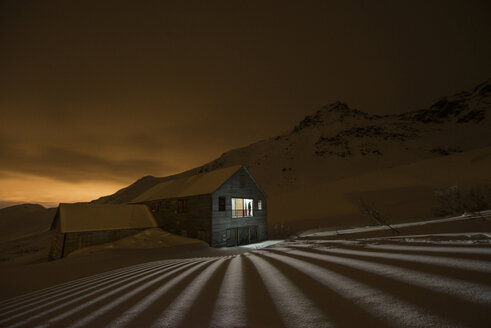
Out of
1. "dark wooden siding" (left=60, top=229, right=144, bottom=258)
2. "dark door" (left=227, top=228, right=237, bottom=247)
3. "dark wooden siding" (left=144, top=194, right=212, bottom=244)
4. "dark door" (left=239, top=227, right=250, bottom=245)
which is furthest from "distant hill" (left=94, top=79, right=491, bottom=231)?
"dark wooden siding" (left=60, top=229, right=144, bottom=258)

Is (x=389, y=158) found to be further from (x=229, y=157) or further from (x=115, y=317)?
(x=115, y=317)

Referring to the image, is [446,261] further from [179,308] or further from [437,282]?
[179,308]

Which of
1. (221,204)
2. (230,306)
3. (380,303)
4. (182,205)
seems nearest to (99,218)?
(182,205)

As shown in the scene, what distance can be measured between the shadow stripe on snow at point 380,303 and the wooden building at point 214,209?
57.1ft

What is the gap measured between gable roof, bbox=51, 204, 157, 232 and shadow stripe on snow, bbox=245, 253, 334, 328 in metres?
20.7

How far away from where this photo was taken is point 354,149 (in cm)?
9475

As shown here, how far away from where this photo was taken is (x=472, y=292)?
2119 mm

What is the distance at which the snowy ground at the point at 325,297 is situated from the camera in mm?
2008

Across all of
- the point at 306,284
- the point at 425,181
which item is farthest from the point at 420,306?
the point at 425,181

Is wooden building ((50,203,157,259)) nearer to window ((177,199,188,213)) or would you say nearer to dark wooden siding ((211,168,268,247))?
window ((177,199,188,213))

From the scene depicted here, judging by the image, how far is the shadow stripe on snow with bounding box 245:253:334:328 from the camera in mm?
2062

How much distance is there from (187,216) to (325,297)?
20280mm

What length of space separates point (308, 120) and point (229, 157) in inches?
2399

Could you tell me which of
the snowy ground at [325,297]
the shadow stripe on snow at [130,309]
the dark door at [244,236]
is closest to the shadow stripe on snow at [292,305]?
the snowy ground at [325,297]
